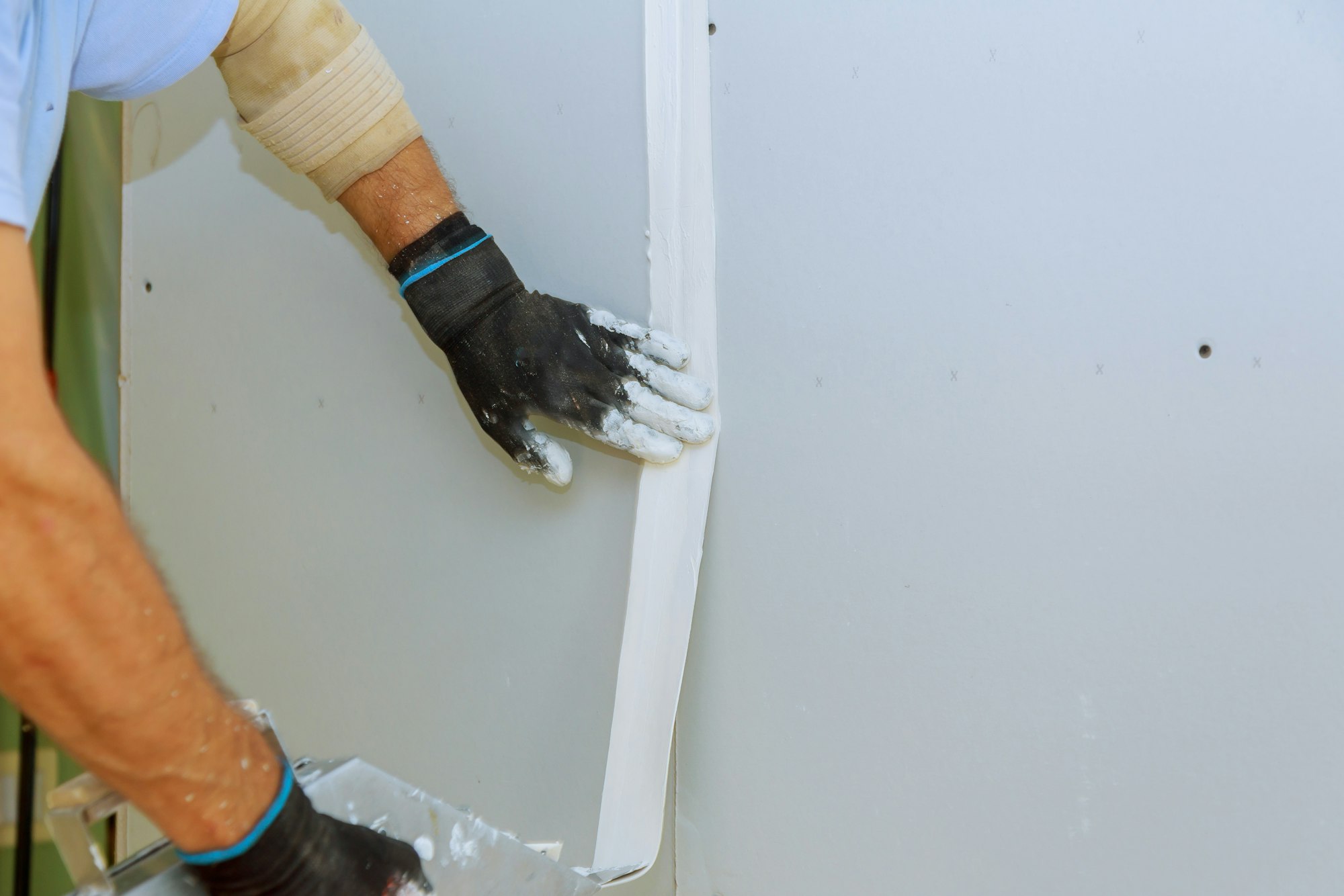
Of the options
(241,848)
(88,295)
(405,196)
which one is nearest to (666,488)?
(405,196)

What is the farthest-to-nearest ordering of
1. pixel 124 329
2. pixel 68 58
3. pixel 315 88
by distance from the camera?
pixel 124 329, pixel 315 88, pixel 68 58

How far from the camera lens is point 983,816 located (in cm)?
106

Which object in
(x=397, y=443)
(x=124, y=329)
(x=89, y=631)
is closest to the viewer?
(x=89, y=631)

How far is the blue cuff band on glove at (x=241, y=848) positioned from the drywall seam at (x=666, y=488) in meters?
0.52

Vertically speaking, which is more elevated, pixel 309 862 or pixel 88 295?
pixel 88 295

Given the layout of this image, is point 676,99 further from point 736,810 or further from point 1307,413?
point 736,810

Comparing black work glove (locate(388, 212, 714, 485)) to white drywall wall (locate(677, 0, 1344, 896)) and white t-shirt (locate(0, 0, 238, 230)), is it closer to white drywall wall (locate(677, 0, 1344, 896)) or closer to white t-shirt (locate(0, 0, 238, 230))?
white drywall wall (locate(677, 0, 1344, 896))

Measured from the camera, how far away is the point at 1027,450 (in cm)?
100

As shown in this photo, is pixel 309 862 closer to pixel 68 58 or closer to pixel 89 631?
pixel 89 631

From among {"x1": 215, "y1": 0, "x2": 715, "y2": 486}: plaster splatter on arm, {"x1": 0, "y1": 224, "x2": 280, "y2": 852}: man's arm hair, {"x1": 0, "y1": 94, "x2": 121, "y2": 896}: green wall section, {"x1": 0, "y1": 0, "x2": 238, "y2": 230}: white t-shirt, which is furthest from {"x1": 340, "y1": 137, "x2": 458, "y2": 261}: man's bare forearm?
{"x1": 0, "y1": 94, "x2": 121, "y2": 896}: green wall section

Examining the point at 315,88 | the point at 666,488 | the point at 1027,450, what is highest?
the point at 315,88

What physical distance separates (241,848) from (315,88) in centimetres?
86

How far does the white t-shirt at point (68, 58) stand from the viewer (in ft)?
2.31

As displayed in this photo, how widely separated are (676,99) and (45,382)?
0.77m
